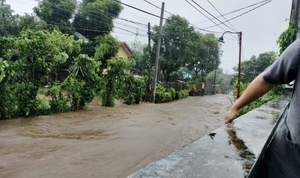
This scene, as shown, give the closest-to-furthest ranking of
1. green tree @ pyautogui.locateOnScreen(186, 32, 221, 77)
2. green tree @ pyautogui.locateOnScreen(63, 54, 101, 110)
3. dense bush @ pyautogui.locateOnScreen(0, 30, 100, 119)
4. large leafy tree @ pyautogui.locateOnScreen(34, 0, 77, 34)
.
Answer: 1. dense bush @ pyautogui.locateOnScreen(0, 30, 100, 119)
2. green tree @ pyautogui.locateOnScreen(63, 54, 101, 110)
3. large leafy tree @ pyautogui.locateOnScreen(34, 0, 77, 34)
4. green tree @ pyautogui.locateOnScreen(186, 32, 221, 77)

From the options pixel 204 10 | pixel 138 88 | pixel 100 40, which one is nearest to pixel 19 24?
pixel 100 40

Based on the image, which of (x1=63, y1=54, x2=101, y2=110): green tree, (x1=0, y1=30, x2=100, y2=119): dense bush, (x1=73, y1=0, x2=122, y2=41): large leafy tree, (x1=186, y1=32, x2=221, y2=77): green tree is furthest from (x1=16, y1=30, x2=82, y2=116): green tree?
(x1=186, y1=32, x2=221, y2=77): green tree

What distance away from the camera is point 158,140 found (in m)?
6.11

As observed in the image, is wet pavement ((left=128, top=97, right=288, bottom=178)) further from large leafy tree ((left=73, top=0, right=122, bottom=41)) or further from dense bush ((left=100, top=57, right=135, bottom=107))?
large leafy tree ((left=73, top=0, right=122, bottom=41))

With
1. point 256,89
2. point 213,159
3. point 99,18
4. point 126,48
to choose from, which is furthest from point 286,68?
point 126,48

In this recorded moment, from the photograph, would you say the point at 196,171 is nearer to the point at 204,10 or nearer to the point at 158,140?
the point at 158,140

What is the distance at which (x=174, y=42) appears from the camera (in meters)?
23.5

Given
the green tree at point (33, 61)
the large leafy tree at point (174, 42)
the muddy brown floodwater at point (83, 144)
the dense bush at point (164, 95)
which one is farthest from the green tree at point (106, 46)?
the muddy brown floodwater at point (83, 144)

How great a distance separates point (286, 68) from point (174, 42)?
2321 cm

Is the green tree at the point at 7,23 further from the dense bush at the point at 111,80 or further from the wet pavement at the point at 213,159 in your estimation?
the wet pavement at the point at 213,159

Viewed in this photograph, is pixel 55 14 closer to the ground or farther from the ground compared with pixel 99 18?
closer to the ground

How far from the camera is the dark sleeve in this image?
0.96 meters

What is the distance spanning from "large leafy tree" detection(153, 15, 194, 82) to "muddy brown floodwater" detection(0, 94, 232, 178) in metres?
16.0

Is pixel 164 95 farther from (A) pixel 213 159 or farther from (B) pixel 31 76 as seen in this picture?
(A) pixel 213 159
